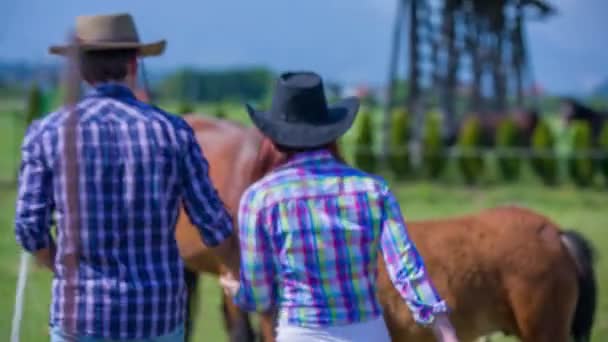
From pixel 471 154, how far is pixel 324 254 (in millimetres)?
16316

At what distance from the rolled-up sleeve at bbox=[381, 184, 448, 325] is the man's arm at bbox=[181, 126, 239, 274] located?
1.54 ft

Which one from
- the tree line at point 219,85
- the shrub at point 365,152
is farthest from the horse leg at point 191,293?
the tree line at point 219,85

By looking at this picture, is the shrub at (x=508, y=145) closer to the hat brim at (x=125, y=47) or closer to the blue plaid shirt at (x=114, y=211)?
the hat brim at (x=125, y=47)

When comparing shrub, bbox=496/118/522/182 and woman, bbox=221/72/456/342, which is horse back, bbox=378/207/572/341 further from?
shrub, bbox=496/118/522/182

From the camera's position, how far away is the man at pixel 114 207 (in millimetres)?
2861

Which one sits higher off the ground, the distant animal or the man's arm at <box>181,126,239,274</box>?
the man's arm at <box>181,126,239,274</box>

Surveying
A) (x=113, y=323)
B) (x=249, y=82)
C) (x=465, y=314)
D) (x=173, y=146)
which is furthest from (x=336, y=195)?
(x=249, y=82)

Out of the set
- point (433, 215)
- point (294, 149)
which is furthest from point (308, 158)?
point (433, 215)

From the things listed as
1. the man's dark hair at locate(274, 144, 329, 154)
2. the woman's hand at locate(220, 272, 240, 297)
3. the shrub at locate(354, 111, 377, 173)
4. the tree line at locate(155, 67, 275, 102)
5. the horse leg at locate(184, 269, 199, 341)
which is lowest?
the tree line at locate(155, 67, 275, 102)

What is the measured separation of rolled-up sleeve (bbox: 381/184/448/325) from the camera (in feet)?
9.82

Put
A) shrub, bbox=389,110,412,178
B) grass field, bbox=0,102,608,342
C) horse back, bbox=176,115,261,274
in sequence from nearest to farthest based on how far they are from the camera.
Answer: horse back, bbox=176,115,261,274
grass field, bbox=0,102,608,342
shrub, bbox=389,110,412,178

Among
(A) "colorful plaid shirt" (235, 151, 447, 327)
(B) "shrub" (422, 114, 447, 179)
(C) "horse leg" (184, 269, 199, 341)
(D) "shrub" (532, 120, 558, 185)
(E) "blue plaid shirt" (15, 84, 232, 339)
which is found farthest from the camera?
(B) "shrub" (422, 114, 447, 179)

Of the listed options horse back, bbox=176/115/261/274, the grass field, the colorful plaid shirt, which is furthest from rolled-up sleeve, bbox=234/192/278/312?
horse back, bbox=176/115/261/274

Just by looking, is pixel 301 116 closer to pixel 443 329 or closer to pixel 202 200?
pixel 202 200
